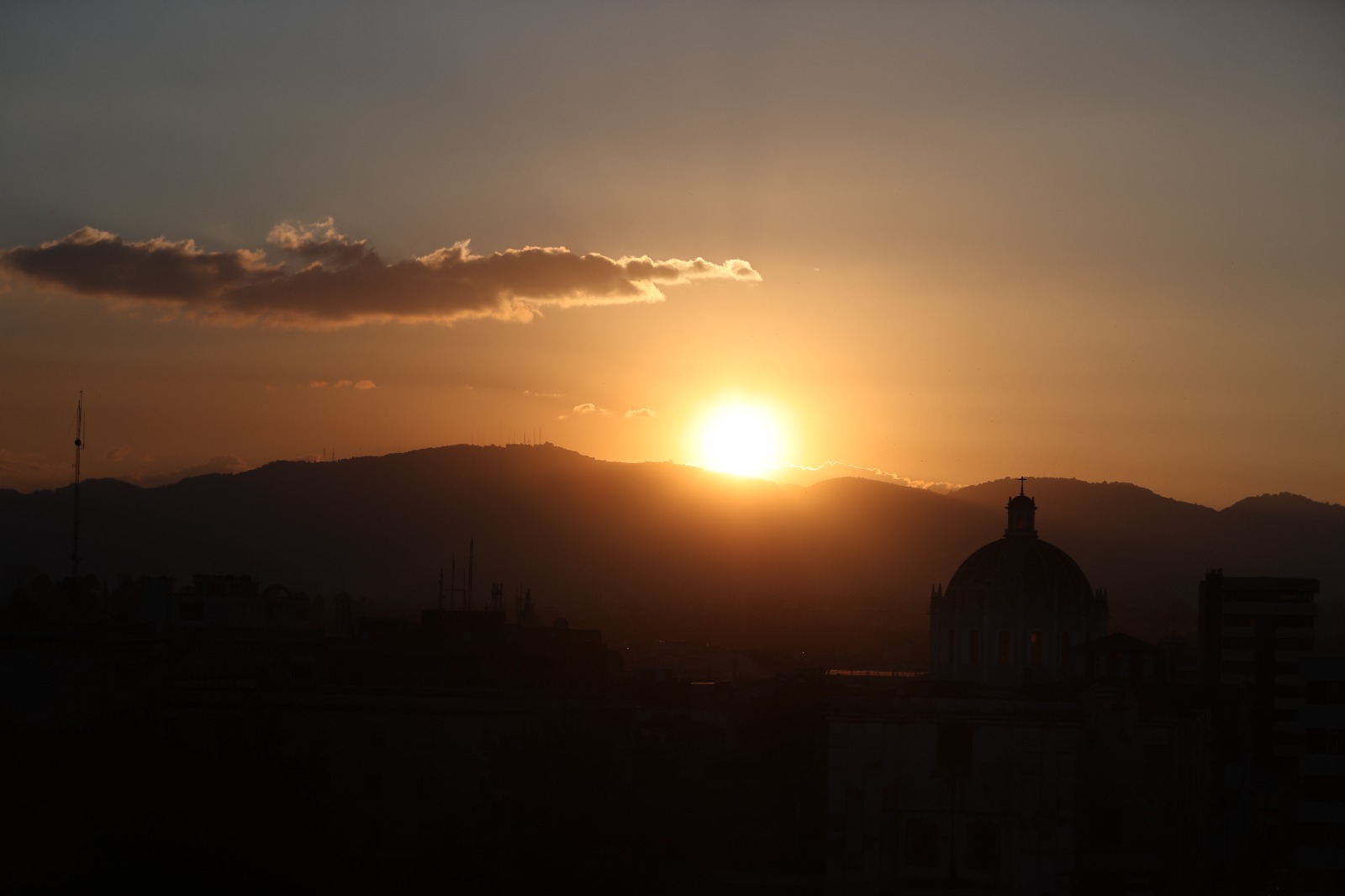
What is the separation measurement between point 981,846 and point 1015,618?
23.4m

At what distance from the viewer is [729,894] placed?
63938 mm

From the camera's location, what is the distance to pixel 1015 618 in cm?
8162

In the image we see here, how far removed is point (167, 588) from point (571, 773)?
45.7 metres

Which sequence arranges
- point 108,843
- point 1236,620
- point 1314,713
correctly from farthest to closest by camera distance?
1. point 1236,620
2. point 1314,713
3. point 108,843

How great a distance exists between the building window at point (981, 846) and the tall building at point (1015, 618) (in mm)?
21045

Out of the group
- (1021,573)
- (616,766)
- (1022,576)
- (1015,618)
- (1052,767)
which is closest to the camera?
(1052,767)

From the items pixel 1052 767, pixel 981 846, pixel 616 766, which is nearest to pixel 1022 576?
pixel 616 766

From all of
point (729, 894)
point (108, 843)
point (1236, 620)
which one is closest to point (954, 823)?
point (729, 894)

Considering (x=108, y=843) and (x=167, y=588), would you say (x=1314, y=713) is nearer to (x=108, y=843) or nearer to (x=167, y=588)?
(x=108, y=843)

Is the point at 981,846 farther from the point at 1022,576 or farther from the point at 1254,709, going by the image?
the point at 1254,709

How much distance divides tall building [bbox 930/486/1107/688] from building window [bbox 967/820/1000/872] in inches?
829

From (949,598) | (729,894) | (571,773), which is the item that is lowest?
(729,894)

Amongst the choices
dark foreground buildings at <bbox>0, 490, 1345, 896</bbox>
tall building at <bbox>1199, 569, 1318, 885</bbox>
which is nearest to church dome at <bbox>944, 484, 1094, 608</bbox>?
dark foreground buildings at <bbox>0, 490, 1345, 896</bbox>

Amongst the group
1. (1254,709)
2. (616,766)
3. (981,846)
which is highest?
(616,766)
